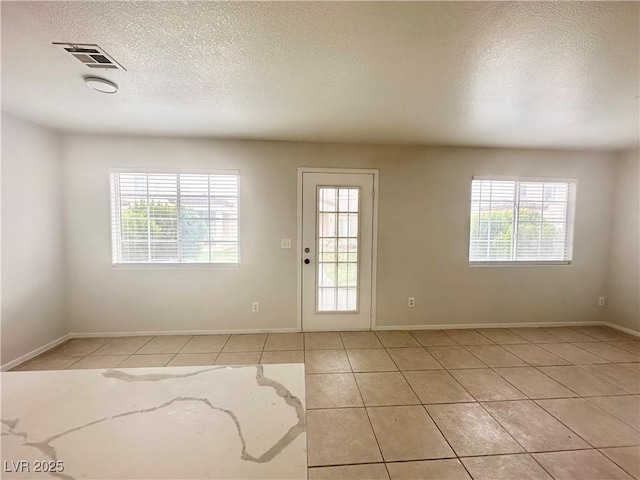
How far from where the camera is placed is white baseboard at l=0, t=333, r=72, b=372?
2529 mm

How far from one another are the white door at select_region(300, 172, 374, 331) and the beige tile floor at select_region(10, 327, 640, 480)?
0.28 meters

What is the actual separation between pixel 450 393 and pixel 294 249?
2.17 meters

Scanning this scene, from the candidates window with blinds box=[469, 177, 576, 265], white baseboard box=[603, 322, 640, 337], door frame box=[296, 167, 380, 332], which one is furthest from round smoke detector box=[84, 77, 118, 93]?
white baseboard box=[603, 322, 640, 337]

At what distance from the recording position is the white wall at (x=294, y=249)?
125 inches

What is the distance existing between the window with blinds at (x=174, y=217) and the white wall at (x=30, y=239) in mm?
569

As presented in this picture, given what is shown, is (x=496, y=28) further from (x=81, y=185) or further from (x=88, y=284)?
(x=88, y=284)

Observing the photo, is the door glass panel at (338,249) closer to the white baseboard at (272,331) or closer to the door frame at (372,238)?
the door frame at (372,238)

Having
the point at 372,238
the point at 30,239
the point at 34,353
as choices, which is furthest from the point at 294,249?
the point at 34,353

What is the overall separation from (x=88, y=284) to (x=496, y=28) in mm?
4432

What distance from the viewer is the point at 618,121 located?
2.57m

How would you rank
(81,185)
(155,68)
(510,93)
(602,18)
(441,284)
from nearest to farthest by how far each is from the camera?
(602,18), (155,68), (510,93), (81,185), (441,284)

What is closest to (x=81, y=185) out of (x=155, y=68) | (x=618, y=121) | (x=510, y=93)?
(x=155, y=68)

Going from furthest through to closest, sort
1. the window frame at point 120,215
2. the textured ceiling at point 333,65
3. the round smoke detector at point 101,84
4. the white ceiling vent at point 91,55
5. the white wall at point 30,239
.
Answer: the window frame at point 120,215 → the white wall at point 30,239 → the round smoke detector at point 101,84 → the white ceiling vent at point 91,55 → the textured ceiling at point 333,65

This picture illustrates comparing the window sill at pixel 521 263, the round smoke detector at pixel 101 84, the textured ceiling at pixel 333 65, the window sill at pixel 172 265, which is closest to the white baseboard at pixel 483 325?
the window sill at pixel 521 263
